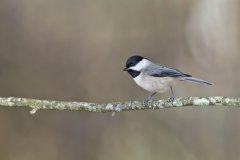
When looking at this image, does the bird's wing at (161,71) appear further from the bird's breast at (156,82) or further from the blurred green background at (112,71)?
the blurred green background at (112,71)

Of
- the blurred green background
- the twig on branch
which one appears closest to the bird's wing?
the twig on branch

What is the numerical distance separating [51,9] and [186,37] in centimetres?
200

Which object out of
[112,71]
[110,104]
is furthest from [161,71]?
[112,71]

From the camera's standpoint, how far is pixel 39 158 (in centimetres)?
602

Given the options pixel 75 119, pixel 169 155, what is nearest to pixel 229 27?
pixel 169 155

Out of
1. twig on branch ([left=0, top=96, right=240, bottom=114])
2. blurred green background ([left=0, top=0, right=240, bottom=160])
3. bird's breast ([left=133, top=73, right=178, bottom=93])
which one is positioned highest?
blurred green background ([left=0, top=0, right=240, bottom=160])

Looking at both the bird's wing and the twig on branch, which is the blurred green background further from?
the twig on branch

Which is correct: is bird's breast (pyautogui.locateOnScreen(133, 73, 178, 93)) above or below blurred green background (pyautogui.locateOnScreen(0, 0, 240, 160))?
below

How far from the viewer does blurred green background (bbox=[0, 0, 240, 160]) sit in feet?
19.8

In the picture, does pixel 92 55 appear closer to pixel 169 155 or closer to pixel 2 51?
pixel 2 51

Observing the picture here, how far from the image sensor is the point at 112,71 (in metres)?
6.47

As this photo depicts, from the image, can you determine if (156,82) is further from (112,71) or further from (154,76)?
(112,71)

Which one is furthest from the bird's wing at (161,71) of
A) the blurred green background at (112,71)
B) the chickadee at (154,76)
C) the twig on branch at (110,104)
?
the blurred green background at (112,71)

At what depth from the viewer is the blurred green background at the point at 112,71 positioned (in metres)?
6.03
